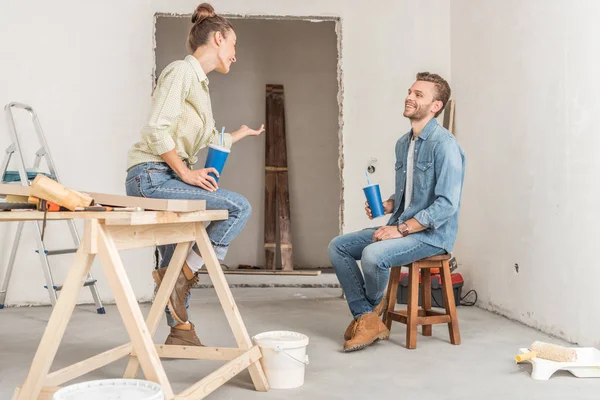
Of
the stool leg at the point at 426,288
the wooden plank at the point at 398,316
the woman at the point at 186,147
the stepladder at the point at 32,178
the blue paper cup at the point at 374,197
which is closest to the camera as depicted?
the woman at the point at 186,147

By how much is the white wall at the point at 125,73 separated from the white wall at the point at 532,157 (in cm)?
46

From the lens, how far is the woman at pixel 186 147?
2.63 metres

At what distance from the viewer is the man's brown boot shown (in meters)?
2.76

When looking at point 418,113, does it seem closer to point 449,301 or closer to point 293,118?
point 449,301

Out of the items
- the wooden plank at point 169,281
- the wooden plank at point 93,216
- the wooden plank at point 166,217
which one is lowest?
the wooden plank at point 169,281

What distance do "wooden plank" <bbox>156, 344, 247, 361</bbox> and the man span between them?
0.84 metres

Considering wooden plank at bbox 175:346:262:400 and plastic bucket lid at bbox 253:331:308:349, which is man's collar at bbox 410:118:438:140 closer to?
plastic bucket lid at bbox 253:331:308:349

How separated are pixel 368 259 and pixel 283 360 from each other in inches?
34.5

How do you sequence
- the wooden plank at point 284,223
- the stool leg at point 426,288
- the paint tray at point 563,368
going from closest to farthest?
the paint tray at point 563,368 → the stool leg at point 426,288 → the wooden plank at point 284,223

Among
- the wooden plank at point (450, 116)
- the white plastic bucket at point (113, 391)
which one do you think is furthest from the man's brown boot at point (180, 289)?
the wooden plank at point (450, 116)

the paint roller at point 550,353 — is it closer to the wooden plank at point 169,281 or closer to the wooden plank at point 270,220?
the wooden plank at point 169,281

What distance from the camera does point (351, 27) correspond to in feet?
16.9

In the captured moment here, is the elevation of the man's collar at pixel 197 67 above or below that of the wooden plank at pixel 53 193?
above

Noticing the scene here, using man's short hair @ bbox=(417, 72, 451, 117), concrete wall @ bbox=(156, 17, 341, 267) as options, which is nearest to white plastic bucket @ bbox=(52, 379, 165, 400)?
man's short hair @ bbox=(417, 72, 451, 117)
